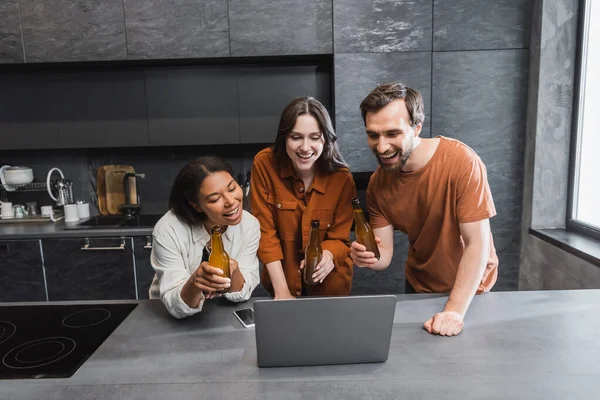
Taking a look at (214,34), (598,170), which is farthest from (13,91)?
(598,170)

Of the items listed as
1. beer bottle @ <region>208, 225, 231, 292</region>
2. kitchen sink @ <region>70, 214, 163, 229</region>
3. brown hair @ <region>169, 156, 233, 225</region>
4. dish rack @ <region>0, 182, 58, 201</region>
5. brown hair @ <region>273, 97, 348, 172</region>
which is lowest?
kitchen sink @ <region>70, 214, 163, 229</region>

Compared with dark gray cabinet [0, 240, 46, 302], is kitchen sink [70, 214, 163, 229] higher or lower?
higher

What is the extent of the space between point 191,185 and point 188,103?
192 cm

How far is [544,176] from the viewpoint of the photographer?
112 inches

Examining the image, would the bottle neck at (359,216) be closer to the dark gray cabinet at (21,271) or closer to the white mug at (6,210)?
the dark gray cabinet at (21,271)

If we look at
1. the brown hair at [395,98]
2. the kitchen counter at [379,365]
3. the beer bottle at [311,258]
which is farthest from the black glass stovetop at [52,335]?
the brown hair at [395,98]

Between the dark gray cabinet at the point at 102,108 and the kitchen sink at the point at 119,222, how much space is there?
23.0 inches

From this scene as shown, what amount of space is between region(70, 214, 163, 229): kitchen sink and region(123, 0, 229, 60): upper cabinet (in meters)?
1.15

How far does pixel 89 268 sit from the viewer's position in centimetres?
294

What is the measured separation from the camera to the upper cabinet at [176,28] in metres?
2.88

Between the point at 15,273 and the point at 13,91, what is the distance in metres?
1.31

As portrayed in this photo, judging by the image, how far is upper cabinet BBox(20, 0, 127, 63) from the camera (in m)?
2.89

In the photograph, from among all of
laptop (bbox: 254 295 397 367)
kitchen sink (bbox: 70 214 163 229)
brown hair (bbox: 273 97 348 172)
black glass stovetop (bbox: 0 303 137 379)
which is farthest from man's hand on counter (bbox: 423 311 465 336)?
kitchen sink (bbox: 70 214 163 229)

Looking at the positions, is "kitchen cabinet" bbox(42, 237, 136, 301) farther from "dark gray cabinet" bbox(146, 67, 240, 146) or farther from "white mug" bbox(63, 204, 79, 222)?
"dark gray cabinet" bbox(146, 67, 240, 146)
